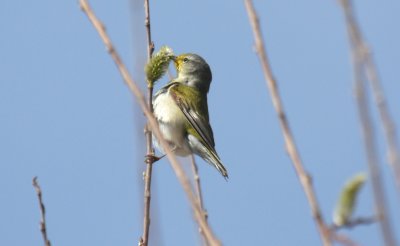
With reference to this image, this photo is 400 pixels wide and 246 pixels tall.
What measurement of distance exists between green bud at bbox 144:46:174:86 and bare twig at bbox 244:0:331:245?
1.24 m

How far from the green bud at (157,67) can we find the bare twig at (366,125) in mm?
1654

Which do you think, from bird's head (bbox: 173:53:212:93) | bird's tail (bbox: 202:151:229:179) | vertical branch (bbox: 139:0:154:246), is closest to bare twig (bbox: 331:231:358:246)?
vertical branch (bbox: 139:0:154:246)

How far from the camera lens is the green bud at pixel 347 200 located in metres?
1.53

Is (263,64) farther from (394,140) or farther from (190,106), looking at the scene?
(190,106)

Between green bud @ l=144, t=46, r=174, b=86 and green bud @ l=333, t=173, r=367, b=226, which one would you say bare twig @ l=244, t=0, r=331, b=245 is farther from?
green bud @ l=144, t=46, r=174, b=86

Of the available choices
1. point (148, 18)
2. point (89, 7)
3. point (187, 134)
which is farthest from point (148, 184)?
point (187, 134)

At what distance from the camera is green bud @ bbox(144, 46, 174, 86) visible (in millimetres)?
2982

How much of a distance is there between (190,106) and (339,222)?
5707 mm

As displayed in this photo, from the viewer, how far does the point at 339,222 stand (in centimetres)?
158

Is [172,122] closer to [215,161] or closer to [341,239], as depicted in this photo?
[215,161]

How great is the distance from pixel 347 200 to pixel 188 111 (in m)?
5.59

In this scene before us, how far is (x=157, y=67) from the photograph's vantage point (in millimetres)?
2996

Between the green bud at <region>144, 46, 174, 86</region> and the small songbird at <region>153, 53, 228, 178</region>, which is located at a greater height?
the small songbird at <region>153, 53, 228, 178</region>

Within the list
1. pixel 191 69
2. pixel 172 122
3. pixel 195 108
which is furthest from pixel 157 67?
pixel 191 69
